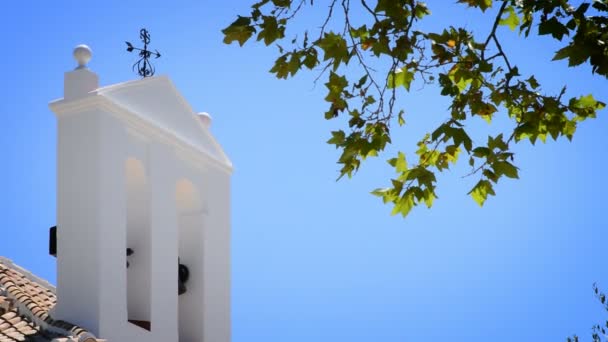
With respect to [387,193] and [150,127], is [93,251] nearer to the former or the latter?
[150,127]

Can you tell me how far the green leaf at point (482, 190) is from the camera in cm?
552

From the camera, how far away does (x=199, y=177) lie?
10.6 meters

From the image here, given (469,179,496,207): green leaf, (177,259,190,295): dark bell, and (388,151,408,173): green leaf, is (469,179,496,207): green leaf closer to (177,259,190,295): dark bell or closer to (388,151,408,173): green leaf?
(388,151,408,173): green leaf

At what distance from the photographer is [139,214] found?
980 cm

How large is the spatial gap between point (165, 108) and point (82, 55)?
3.76 feet

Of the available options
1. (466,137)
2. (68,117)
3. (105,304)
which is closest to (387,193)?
(466,137)

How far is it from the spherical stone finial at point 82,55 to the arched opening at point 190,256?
1.76 m

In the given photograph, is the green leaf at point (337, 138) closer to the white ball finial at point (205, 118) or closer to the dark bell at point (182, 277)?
the dark bell at point (182, 277)

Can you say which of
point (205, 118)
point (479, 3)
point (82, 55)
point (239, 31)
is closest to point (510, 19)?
point (479, 3)

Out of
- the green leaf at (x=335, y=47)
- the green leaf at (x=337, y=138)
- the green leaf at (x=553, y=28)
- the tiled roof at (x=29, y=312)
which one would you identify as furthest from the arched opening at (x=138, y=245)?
the green leaf at (x=553, y=28)

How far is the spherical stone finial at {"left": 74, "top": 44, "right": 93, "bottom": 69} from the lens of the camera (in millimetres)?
9229

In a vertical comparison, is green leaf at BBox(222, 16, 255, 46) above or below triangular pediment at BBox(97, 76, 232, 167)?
below

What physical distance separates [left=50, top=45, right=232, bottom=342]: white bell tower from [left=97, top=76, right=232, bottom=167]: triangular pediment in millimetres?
13

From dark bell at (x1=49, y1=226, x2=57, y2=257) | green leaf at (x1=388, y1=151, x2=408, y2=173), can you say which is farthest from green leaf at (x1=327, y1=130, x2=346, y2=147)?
dark bell at (x1=49, y1=226, x2=57, y2=257)
